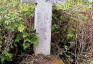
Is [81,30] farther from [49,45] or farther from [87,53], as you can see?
[49,45]

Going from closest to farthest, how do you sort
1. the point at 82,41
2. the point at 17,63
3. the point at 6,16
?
1. the point at 6,16
2. the point at 17,63
3. the point at 82,41

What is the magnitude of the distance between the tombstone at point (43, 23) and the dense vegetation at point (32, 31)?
5.4 inches

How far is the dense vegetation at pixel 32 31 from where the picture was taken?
2996 mm

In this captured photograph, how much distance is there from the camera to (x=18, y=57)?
10.7 ft

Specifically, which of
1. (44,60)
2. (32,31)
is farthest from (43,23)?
(44,60)

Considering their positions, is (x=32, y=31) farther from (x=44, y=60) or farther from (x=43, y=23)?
(x=44, y=60)

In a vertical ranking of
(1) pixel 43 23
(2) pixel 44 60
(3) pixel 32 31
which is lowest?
(2) pixel 44 60

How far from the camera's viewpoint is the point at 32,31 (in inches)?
124

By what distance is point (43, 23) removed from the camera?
123 inches

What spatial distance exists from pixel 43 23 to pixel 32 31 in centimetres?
23

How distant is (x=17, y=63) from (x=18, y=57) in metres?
0.11

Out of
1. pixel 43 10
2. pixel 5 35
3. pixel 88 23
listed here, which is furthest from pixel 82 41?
pixel 5 35

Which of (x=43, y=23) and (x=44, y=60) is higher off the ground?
(x=43, y=23)

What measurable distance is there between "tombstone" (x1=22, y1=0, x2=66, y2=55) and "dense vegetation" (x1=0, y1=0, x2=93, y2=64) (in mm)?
137
